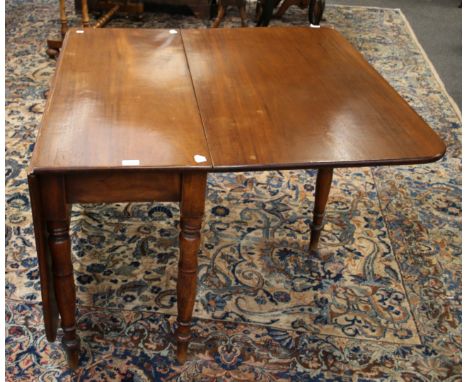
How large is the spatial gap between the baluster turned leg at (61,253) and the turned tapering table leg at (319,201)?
2.94 ft

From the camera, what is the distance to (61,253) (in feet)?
4.68

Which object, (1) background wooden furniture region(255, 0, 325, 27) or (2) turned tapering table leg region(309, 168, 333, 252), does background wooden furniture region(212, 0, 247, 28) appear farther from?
(2) turned tapering table leg region(309, 168, 333, 252)

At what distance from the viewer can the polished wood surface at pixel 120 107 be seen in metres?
1.29

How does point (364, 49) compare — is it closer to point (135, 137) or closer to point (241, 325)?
point (241, 325)

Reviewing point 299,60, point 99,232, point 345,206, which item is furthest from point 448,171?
point 99,232

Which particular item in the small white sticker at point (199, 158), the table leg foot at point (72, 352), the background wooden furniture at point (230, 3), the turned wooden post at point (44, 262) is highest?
the small white sticker at point (199, 158)

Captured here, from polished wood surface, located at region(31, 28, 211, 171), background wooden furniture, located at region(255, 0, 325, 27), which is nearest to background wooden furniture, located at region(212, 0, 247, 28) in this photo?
background wooden furniture, located at region(255, 0, 325, 27)

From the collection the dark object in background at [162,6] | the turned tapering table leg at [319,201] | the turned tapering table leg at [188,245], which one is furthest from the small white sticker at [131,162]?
the dark object in background at [162,6]

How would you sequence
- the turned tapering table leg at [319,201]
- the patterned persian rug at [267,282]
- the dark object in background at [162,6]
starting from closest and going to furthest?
1. the patterned persian rug at [267,282]
2. the turned tapering table leg at [319,201]
3. the dark object in background at [162,6]

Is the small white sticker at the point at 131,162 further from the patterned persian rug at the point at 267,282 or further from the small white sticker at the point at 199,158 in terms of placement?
the patterned persian rug at the point at 267,282

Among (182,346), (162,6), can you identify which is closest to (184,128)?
(182,346)

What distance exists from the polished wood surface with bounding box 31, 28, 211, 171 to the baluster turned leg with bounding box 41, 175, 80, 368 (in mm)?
87

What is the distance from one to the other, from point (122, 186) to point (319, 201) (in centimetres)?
88

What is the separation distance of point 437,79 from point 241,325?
255 centimetres
